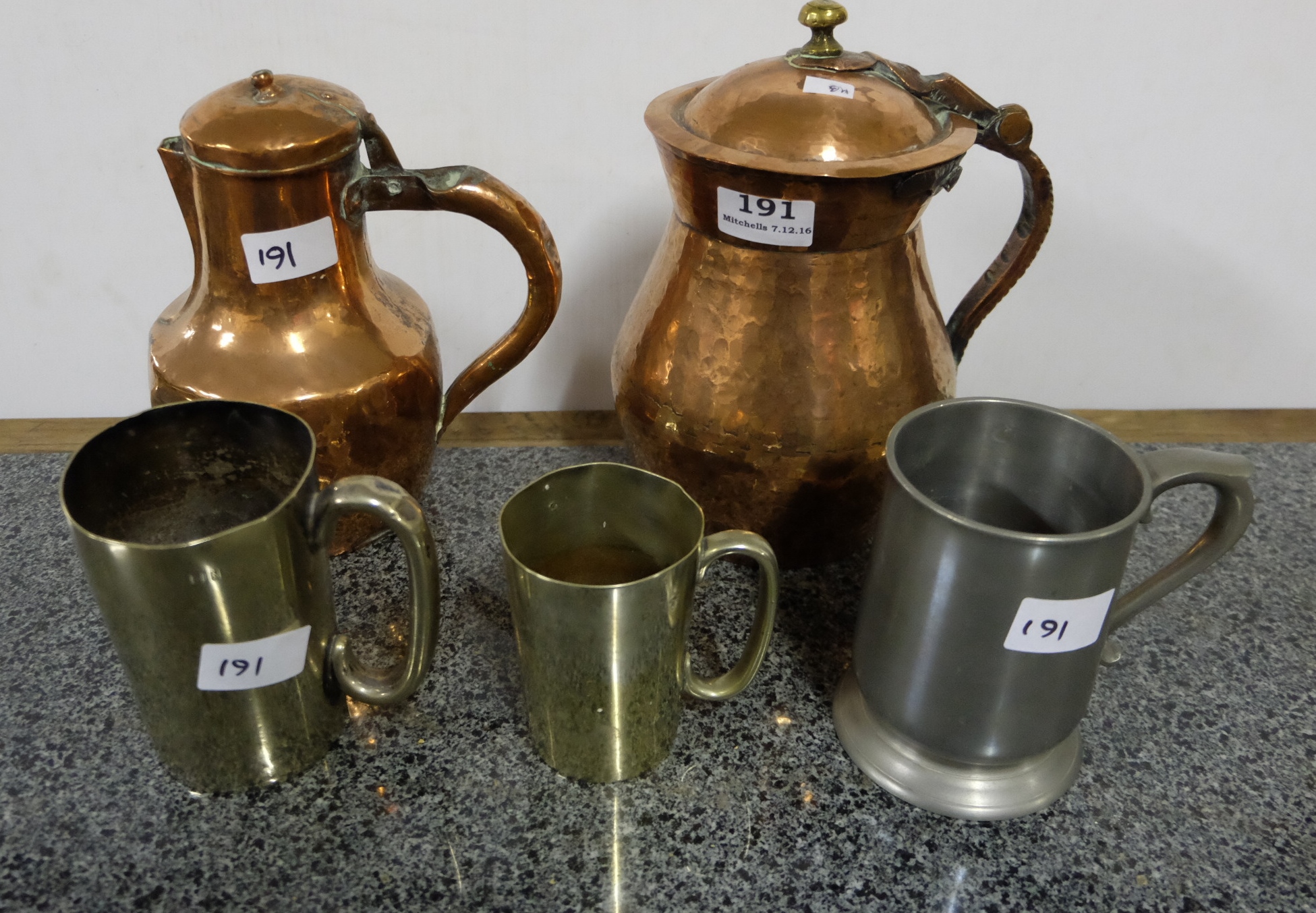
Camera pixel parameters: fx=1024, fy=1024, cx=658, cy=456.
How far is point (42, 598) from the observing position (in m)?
0.70

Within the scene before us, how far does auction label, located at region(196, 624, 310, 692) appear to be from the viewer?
491 millimetres

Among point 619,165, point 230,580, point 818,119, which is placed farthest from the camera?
point 619,165

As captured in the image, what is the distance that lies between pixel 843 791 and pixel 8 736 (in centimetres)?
49

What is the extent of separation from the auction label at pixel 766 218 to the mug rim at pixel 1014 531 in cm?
12

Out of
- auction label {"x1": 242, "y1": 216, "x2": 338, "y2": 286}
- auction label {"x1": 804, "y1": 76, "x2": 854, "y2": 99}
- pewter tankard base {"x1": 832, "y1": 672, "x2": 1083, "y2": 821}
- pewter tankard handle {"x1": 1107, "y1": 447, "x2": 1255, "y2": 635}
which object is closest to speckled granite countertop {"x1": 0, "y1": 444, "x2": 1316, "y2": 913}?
pewter tankard base {"x1": 832, "y1": 672, "x2": 1083, "y2": 821}

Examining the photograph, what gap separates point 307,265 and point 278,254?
2cm

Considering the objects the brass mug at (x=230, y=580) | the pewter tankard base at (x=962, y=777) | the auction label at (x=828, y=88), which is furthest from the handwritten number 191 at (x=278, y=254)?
the pewter tankard base at (x=962, y=777)

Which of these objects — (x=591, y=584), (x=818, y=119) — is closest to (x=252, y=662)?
(x=591, y=584)

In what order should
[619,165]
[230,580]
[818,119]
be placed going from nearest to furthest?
[230,580] → [818,119] → [619,165]

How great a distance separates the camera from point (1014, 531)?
0.53m

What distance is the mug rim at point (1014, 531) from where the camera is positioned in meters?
0.46

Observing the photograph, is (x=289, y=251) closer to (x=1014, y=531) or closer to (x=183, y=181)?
(x=183, y=181)

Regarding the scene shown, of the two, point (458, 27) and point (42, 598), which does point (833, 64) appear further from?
point (42, 598)

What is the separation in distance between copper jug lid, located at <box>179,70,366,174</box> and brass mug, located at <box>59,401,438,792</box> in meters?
0.14
